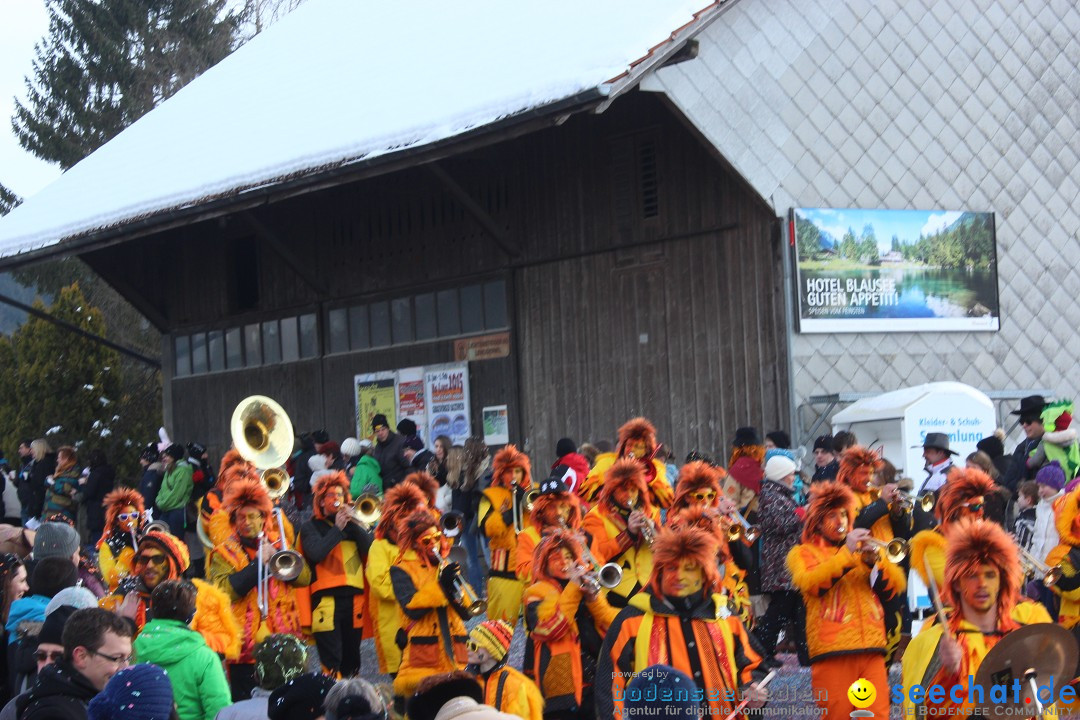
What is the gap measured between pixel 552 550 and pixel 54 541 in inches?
105

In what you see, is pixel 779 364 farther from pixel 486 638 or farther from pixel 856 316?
pixel 486 638

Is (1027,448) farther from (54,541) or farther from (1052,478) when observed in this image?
(54,541)

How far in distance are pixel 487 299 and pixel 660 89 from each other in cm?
492

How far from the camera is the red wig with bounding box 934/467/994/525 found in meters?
8.73

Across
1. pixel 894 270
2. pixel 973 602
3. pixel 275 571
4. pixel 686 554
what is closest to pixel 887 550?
pixel 686 554

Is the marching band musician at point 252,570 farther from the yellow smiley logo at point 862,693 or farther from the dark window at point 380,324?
the dark window at point 380,324

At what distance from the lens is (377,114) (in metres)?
17.5

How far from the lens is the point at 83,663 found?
5758 millimetres

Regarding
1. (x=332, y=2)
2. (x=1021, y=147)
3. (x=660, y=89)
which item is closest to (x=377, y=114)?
(x=660, y=89)

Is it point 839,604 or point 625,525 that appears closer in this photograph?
point 839,604

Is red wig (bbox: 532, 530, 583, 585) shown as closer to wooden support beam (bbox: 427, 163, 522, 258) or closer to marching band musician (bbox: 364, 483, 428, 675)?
marching band musician (bbox: 364, 483, 428, 675)

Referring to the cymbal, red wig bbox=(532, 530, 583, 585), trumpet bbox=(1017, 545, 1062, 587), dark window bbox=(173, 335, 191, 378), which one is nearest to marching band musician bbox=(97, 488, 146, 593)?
red wig bbox=(532, 530, 583, 585)

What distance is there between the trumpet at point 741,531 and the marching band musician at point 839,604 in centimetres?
145

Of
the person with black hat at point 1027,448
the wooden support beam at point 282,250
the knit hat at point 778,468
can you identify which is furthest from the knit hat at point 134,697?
the wooden support beam at point 282,250
